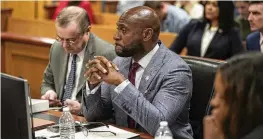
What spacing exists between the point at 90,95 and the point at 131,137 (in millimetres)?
434

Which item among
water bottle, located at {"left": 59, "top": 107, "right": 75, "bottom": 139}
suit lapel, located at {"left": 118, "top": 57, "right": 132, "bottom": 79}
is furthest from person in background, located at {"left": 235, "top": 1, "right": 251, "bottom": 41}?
water bottle, located at {"left": 59, "top": 107, "right": 75, "bottom": 139}

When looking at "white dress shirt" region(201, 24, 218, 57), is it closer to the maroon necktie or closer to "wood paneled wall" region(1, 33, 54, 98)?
"wood paneled wall" region(1, 33, 54, 98)

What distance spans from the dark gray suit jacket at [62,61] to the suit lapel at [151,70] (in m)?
0.60

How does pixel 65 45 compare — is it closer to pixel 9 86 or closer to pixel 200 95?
pixel 200 95

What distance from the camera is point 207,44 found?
4.45 m

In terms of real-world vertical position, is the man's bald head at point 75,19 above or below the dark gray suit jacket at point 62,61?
above

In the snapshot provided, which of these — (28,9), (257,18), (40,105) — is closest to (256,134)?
(40,105)

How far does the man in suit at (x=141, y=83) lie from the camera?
226cm

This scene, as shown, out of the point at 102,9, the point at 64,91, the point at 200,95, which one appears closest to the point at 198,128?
the point at 200,95

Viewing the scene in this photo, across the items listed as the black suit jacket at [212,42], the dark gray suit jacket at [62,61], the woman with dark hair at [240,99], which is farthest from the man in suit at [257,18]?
the woman with dark hair at [240,99]

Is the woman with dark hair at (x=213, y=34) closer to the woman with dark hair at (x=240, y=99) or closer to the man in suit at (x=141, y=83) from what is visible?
the man in suit at (x=141, y=83)

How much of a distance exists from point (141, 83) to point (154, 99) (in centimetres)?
13

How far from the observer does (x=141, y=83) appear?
95.7 inches

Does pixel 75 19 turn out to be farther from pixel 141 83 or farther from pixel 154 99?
pixel 154 99
